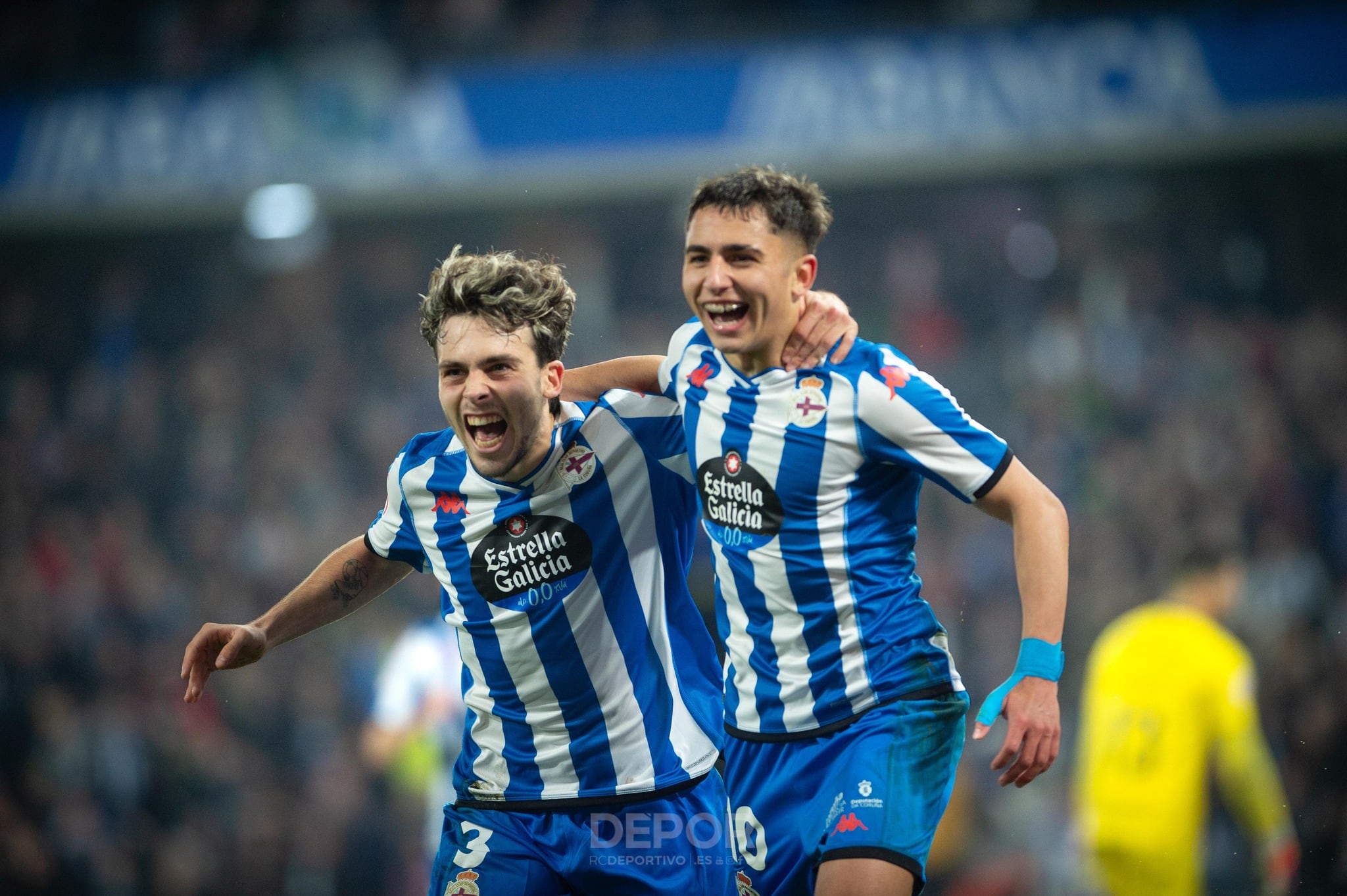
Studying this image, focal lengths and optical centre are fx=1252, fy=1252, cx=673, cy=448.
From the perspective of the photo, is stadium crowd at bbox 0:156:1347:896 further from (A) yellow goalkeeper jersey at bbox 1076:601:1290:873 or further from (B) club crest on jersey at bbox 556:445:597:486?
(B) club crest on jersey at bbox 556:445:597:486

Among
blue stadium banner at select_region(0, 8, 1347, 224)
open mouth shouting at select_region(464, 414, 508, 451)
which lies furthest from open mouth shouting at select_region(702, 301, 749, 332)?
blue stadium banner at select_region(0, 8, 1347, 224)

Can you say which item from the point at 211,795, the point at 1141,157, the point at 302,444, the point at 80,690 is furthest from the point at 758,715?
the point at 1141,157

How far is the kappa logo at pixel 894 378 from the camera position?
3.01 metres

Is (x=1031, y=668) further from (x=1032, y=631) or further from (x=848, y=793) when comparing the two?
(x=848, y=793)

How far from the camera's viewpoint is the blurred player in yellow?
5.20m

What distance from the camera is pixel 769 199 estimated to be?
319 cm

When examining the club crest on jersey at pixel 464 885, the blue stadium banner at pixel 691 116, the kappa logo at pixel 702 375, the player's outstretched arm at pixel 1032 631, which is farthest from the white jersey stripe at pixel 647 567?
the blue stadium banner at pixel 691 116

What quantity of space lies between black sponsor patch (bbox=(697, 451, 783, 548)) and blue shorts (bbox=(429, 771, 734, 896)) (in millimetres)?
710

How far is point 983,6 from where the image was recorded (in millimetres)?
11602

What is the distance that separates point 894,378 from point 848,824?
106 centimetres

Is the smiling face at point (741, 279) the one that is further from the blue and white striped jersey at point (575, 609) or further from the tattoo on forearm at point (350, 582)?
the tattoo on forearm at point (350, 582)

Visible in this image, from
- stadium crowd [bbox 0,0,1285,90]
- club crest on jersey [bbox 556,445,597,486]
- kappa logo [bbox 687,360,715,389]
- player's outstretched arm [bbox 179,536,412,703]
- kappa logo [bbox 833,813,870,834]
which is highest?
stadium crowd [bbox 0,0,1285,90]

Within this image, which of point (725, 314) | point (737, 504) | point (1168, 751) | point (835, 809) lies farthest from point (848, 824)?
point (1168, 751)

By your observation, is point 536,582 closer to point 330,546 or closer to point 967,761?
point 967,761
